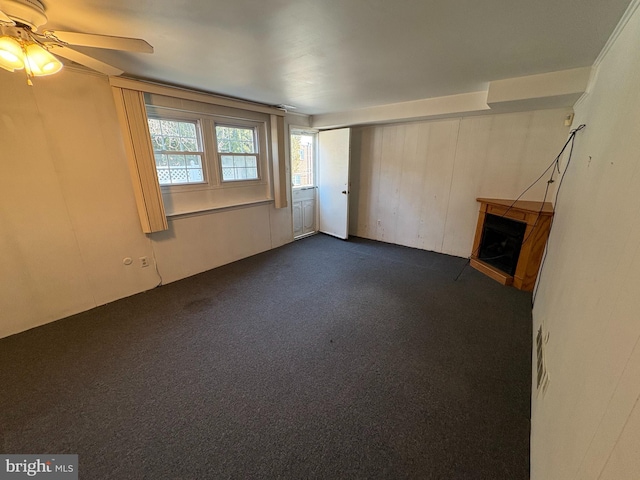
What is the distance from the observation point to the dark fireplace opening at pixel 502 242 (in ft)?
9.92

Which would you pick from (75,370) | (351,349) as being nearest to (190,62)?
(75,370)

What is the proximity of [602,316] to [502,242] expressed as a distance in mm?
2994

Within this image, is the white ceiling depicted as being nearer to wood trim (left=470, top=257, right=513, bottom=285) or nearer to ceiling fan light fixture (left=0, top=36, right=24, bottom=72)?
ceiling fan light fixture (left=0, top=36, right=24, bottom=72)

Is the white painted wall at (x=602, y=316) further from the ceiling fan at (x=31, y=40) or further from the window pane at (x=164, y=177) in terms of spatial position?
the window pane at (x=164, y=177)

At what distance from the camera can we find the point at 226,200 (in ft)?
12.2

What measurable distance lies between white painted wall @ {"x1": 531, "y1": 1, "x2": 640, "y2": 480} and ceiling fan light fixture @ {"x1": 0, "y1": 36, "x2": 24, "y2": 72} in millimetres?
2797

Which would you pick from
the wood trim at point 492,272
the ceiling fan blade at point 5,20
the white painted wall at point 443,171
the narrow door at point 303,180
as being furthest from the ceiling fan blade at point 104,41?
the wood trim at point 492,272

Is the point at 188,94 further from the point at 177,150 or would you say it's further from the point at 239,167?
the point at 239,167

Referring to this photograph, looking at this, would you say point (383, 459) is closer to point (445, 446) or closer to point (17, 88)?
point (445, 446)

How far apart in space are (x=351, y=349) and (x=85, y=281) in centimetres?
279

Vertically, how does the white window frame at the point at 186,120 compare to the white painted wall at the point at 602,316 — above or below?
above

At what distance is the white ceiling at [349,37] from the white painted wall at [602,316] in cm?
41

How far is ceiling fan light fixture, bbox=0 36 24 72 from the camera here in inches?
50.6

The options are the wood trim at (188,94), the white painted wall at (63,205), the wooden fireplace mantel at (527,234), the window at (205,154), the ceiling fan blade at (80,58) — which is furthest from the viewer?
the window at (205,154)
